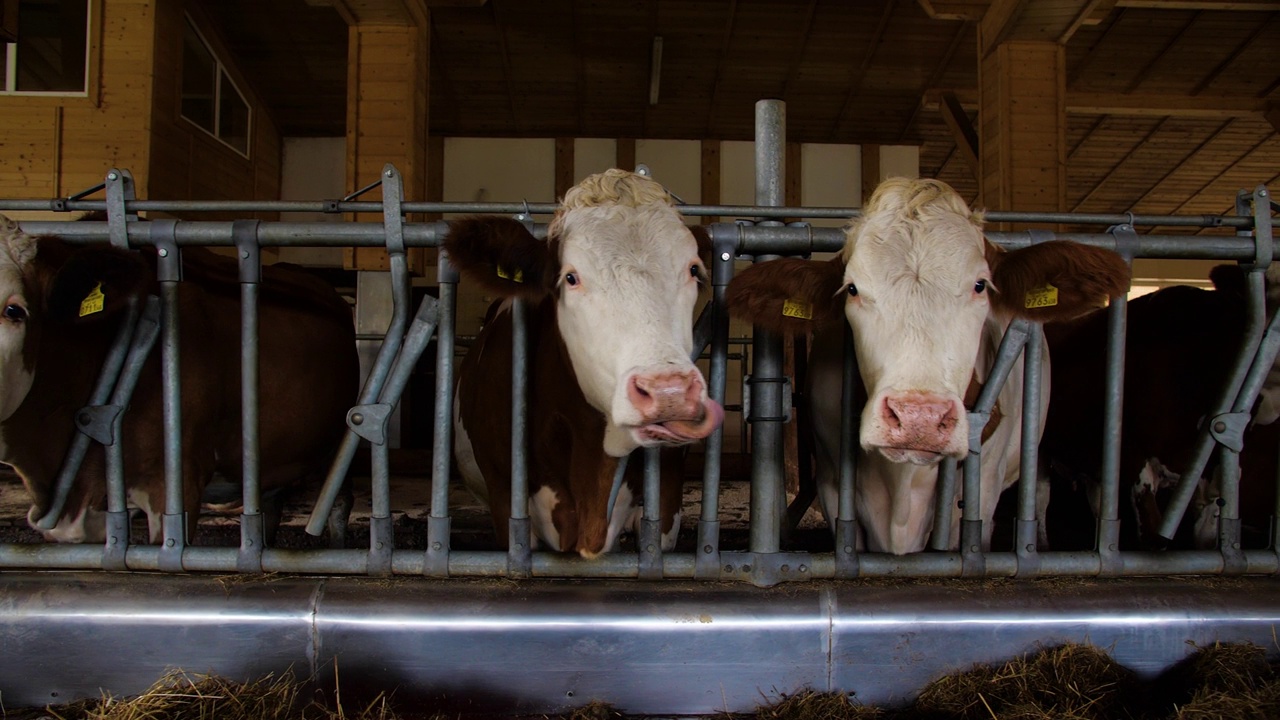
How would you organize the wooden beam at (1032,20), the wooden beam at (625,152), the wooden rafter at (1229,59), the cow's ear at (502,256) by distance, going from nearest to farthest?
1. the cow's ear at (502,256)
2. the wooden beam at (1032,20)
3. the wooden rafter at (1229,59)
4. the wooden beam at (625,152)

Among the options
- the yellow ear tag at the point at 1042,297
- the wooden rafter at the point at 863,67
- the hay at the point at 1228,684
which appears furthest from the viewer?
the wooden rafter at the point at 863,67

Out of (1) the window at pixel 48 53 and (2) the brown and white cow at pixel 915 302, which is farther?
(1) the window at pixel 48 53

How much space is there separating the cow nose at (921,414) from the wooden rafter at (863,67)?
969 centimetres

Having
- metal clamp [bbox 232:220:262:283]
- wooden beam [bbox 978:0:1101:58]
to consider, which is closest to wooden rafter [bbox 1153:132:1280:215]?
wooden beam [bbox 978:0:1101:58]

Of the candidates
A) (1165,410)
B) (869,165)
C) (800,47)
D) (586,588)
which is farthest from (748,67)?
(586,588)

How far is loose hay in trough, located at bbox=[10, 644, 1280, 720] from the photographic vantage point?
7.07ft

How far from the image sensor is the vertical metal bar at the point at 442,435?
2508mm

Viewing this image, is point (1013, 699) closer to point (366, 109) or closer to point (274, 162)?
point (366, 109)

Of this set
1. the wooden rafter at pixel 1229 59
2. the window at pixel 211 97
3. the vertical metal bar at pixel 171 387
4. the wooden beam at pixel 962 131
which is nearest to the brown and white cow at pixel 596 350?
the vertical metal bar at pixel 171 387

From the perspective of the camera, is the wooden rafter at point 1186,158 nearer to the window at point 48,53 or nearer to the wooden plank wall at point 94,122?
the wooden plank wall at point 94,122

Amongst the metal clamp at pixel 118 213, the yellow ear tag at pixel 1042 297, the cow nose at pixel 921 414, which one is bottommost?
the cow nose at pixel 921 414

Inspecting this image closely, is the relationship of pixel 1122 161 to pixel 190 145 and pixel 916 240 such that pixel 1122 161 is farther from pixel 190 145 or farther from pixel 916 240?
pixel 190 145

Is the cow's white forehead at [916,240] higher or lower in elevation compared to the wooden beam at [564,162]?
lower

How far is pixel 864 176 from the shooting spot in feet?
45.3
